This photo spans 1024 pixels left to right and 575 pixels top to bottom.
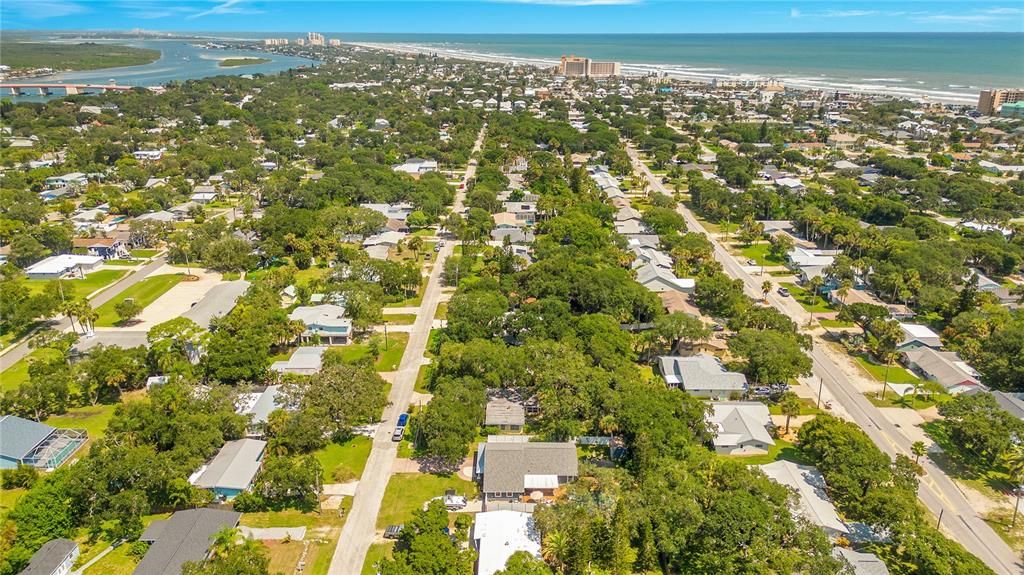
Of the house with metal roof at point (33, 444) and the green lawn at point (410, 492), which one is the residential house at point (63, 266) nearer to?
the house with metal roof at point (33, 444)

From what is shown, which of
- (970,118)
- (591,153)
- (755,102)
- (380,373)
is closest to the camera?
(380,373)

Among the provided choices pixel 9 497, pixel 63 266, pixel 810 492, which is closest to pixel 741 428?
pixel 810 492

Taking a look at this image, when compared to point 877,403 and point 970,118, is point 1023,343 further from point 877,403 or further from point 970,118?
point 970,118

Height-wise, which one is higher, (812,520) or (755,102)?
(755,102)

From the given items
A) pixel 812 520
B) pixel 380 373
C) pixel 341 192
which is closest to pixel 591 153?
pixel 341 192

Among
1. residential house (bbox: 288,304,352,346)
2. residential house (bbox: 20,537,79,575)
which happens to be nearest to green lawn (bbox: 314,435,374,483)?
residential house (bbox: 20,537,79,575)

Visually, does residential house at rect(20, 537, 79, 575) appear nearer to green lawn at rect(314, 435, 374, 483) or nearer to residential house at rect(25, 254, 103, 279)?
green lawn at rect(314, 435, 374, 483)
